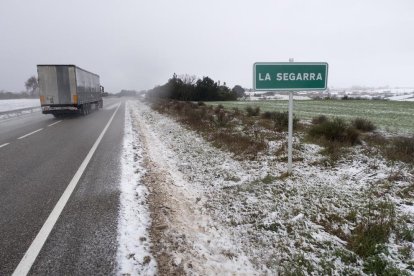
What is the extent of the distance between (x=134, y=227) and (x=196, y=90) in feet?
162

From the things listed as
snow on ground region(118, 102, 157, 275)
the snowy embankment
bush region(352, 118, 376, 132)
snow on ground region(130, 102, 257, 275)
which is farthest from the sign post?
the snowy embankment

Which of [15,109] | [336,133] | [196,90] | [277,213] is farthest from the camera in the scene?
[196,90]

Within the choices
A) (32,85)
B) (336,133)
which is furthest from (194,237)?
(32,85)

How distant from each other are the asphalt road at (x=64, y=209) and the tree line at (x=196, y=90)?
1577 inches

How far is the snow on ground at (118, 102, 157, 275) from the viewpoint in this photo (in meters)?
3.06

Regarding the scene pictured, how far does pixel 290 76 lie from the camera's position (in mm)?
5441

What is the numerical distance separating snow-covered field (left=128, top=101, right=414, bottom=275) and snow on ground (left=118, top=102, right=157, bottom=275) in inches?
5.3

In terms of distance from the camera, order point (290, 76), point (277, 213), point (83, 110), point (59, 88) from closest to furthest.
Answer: point (277, 213)
point (290, 76)
point (59, 88)
point (83, 110)

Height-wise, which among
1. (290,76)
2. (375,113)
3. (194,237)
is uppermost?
(290,76)

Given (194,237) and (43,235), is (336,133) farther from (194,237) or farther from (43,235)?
(43,235)

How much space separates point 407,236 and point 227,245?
2263 mm

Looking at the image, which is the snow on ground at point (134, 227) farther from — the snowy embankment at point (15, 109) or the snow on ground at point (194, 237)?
the snowy embankment at point (15, 109)

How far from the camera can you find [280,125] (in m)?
12.7

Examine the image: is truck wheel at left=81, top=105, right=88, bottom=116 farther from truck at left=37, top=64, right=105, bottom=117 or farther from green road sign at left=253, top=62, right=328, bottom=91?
green road sign at left=253, top=62, right=328, bottom=91
